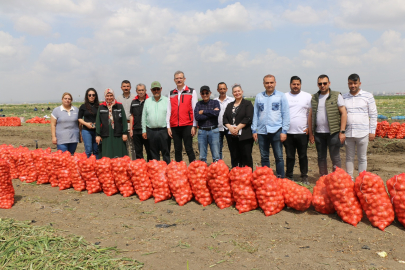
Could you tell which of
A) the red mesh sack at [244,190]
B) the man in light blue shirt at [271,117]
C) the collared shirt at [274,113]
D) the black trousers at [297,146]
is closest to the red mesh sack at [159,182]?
the red mesh sack at [244,190]

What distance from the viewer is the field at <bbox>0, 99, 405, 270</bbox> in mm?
2885

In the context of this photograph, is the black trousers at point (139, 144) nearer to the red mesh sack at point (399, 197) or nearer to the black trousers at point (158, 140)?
the black trousers at point (158, 140)

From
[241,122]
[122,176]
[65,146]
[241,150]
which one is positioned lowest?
[122,176]

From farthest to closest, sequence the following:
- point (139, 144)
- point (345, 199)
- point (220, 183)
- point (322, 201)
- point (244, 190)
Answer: point (139, 144) < point (220, 183) < point (244, 190) < point (322, 201) < point (345, 199)

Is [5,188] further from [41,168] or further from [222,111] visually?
[222,111]

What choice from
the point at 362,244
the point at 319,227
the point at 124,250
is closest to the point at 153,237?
the point at 124,250

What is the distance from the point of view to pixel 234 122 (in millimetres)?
5152

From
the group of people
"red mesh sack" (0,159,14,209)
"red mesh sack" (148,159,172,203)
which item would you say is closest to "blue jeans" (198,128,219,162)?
the group of people

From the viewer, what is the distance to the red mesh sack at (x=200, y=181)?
4336mm

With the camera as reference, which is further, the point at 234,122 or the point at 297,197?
the point at 234,122

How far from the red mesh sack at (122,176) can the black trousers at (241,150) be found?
1.90 m

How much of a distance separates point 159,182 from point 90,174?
136 cm

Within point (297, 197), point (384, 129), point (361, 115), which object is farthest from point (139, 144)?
point (384, 129)

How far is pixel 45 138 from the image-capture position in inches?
553
